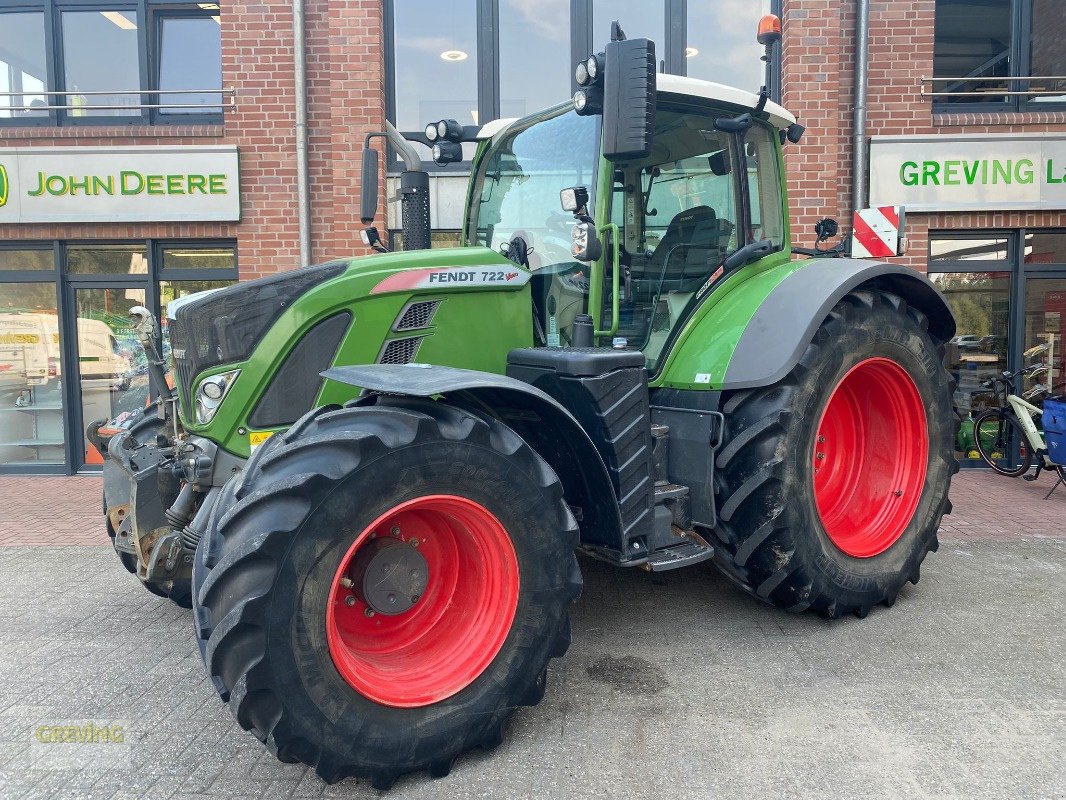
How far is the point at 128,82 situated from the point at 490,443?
751 cm

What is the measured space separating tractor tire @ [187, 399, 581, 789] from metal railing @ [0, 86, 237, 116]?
19.7 feet

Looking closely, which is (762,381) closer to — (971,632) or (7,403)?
(971,632)

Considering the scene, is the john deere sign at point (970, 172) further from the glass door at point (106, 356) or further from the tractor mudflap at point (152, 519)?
the glass door at point (106, 356)

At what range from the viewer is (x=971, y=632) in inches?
148

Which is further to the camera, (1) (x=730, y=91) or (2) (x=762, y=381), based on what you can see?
(1) (x=730, y=91)

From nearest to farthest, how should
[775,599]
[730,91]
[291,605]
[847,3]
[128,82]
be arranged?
1. [291,605]
2. [775,599]
3. [730,91]
4. [847,3]
5. [128,82]

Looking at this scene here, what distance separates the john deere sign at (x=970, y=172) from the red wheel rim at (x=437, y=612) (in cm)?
624

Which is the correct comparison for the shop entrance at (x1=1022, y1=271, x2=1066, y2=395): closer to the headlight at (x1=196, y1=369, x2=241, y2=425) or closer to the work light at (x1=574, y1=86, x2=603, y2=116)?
the work light at (x1=574, y1=86, x2=603, y2=116)

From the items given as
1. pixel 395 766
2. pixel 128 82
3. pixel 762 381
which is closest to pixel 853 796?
pixel 395 766

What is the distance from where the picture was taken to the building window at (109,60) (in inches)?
318

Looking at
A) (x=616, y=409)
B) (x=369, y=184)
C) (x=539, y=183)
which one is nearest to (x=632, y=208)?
(x=539, y=183)

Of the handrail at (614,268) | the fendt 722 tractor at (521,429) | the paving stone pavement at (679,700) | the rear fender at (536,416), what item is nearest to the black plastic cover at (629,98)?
the fendt 722 tractor at (521,429)

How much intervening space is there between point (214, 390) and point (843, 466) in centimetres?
320

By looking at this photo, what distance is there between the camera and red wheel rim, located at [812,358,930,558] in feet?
13.7
